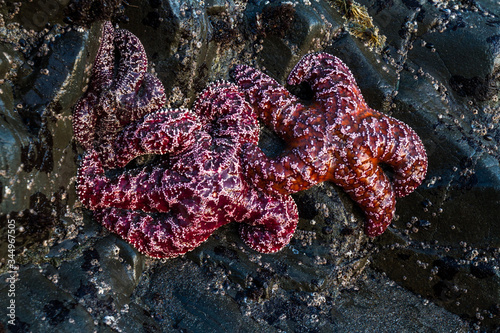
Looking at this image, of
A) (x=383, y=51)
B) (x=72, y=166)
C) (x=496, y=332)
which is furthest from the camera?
(x=383, y=51)

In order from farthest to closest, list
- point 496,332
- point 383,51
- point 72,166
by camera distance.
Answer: point 383,51
point 496,332
point 72,166

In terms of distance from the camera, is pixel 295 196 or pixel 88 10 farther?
pixel 295 196

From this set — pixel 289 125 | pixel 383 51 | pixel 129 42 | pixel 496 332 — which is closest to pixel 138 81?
pixel 129 42

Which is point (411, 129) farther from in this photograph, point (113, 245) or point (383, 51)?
point (113, 245)

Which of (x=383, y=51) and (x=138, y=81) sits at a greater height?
(x=383, y=51)

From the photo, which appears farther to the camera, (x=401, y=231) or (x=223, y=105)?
(x=401, y=231)

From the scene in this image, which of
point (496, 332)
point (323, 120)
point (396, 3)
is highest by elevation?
point (396, 3)

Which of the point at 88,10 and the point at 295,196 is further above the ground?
the point at 88,10
